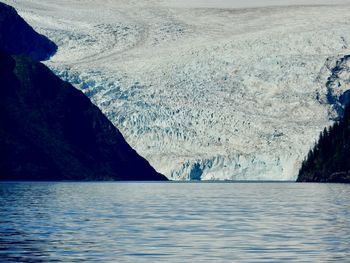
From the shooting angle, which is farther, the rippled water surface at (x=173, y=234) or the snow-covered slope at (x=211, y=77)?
the snow-covered slope at (x=211, y=77)

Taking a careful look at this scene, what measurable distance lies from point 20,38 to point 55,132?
1707 inches

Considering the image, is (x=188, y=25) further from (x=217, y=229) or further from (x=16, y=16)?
(x=217, y=229)

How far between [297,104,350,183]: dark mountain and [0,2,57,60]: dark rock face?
58023 millimetres

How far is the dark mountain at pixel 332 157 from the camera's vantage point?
131 meters

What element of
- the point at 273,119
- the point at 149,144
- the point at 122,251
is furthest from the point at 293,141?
the point at 122,251

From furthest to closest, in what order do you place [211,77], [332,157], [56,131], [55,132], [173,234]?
[211,77]
[56,131]
[55,132]
[332,157]
[173,234]

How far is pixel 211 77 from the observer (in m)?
160

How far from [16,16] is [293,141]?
197 feet

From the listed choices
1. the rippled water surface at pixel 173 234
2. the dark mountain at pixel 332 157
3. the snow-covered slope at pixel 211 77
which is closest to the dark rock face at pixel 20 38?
the snow-covered slope at pixel 211 77

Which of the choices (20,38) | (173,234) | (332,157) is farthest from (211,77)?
(173,234)

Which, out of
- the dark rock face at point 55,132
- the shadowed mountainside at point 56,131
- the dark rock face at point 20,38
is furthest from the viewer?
the dark rock face at point 20,38

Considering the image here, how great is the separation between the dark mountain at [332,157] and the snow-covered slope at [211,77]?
29.4 ft

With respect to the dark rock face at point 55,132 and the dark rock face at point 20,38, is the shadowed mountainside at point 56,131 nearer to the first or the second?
the dark rock face at point 55,132

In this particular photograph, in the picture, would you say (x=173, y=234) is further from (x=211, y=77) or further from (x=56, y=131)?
(x=211, y=77)
